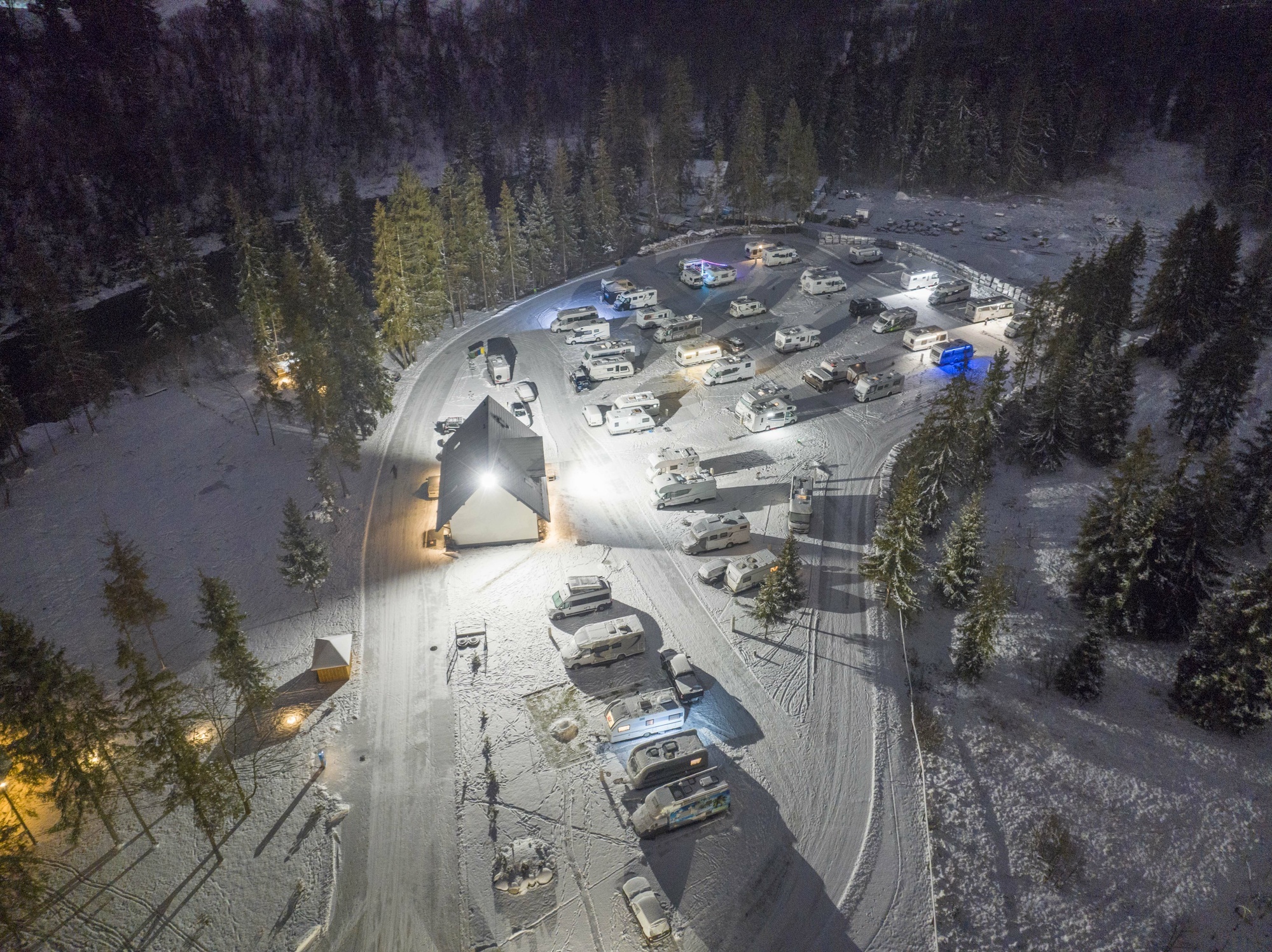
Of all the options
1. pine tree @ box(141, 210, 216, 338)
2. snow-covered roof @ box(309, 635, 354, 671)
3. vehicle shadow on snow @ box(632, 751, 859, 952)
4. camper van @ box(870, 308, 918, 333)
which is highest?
pine tree @ box(141, 210, 216, 338)

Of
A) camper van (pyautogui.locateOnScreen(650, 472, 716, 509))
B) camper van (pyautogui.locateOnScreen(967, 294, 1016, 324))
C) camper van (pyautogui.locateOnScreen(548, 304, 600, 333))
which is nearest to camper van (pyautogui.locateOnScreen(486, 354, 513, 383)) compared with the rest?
camper van (pyautogui.locateOnScreen(548, 304, 600, 333))

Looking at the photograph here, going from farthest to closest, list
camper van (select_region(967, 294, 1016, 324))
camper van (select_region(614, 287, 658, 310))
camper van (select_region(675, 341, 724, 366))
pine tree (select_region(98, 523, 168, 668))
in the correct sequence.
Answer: camper van (select_region(614, 287, 658, 310)) < camper van (select_region(967, 294, 1016, 324)) < camper van (select_region(675, 341, 724, 366)) < pine tree (select_region(98, 523, 168, 668))

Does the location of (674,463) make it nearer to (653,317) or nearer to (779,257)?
(653,317)

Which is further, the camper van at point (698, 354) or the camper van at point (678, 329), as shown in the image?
the camper van at point (678, 329)

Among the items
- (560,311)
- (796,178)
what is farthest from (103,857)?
(796,178)

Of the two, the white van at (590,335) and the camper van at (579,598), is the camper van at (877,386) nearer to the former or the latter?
the white van at (590,335)

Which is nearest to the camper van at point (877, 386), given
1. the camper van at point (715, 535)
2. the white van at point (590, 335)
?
the camper van at point (715, 535)

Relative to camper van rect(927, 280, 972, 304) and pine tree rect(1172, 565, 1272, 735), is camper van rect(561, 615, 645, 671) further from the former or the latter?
camper van rect(927, 280, 972, 304)
